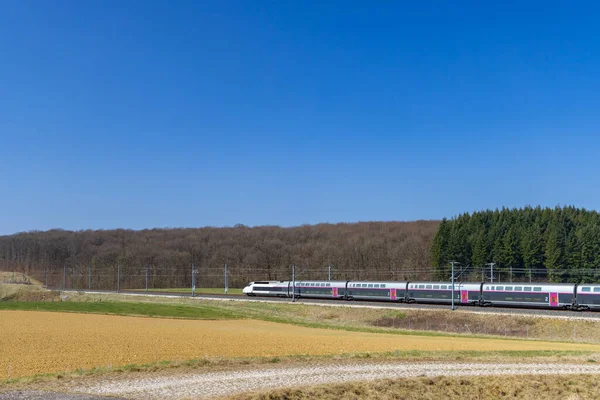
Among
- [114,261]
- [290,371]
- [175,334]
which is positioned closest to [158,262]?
[114,261]

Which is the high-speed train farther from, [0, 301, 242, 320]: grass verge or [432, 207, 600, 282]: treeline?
[432, 207, 600, 282]: treeline

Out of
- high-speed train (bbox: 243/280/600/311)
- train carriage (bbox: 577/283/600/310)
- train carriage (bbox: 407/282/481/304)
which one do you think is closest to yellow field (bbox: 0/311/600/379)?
train carriage (bbox: 577/283/600/310)

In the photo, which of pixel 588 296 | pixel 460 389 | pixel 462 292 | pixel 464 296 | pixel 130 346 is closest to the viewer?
pixel 460 389

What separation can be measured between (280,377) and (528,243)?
118m

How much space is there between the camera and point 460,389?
70.1ft

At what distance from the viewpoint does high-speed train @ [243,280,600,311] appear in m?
69.4

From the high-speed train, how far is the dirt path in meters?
46.4

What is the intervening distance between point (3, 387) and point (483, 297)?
6758 cm

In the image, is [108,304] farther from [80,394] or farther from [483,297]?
[80,394]

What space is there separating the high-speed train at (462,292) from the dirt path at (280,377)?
4640 centimetres

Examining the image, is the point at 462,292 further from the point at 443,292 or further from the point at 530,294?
the point at 530,294

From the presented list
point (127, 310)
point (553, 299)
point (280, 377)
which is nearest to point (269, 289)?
point (127, 310)

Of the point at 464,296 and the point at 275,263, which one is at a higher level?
the point at 464,296

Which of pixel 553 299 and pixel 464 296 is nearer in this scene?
pixel 553 299
